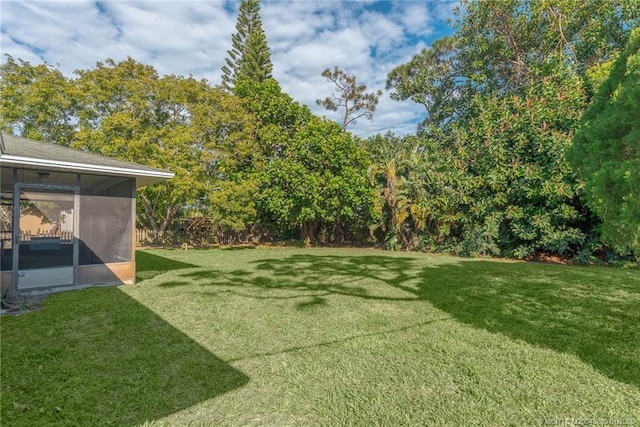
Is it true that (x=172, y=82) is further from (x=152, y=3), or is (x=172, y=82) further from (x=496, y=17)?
(x=496, y=17)

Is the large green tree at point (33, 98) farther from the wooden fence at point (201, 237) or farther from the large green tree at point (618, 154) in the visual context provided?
the large green tree at point (618, 154)

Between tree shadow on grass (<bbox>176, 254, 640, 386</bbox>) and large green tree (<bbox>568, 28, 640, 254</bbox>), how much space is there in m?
1.31

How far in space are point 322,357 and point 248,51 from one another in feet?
81.1

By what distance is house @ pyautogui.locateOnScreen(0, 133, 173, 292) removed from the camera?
17.8 feet

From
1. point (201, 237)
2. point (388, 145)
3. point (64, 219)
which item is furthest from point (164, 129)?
point (388, 145)

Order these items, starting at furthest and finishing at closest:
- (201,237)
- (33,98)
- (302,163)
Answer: (201,237)
(302,163)
(33,98)

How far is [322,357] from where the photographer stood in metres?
3.36

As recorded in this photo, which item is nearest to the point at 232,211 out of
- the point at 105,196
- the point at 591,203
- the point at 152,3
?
the point at 105,196

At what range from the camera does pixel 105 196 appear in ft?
21.2

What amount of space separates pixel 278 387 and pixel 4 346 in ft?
10.5

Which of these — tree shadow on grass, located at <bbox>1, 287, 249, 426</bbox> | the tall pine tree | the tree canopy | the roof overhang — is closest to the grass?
tree shadow on grass, located at <bbox>1, 287, 249, 426</bbox>

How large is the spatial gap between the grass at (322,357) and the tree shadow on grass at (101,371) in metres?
0.02

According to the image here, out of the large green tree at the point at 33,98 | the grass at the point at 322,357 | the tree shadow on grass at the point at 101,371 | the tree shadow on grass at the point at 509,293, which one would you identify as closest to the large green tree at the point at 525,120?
the tree shadow on grass at the point at 509,293

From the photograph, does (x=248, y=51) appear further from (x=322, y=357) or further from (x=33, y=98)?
(x=322, y=357)
